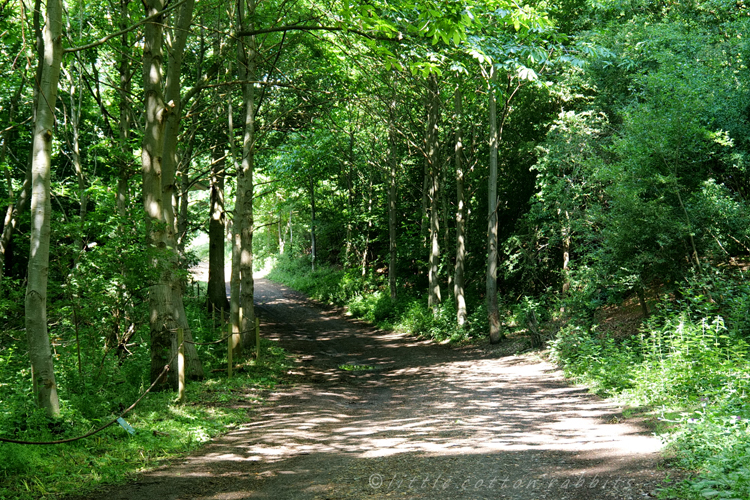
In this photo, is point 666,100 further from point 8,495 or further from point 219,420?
point 8,495

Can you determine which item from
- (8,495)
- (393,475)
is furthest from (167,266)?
→ (393,475)

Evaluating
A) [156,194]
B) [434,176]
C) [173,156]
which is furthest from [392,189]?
[156,194]

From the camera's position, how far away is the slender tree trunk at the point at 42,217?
5.79 meters

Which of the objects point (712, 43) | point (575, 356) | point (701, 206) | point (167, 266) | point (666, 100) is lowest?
point (575, 356)

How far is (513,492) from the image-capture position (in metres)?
4.62

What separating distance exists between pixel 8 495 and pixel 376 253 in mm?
26607

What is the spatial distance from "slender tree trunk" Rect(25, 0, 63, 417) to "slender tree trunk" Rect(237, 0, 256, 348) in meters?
6.44

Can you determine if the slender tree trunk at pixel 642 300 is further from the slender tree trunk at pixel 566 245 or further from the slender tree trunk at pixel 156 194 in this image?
the slender tree trunk at pixel 156 194

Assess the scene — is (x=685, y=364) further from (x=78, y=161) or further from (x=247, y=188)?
(x=78, y=161)

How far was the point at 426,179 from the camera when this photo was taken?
2230cm

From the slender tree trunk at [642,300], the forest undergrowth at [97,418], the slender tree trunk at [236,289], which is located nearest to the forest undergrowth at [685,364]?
the slender tree trunk at [642,300]

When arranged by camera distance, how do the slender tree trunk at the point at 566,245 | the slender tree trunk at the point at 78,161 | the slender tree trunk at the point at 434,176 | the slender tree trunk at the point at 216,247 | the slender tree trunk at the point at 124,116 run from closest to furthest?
the slender tree trunk at the point at 78,161 < the slender tree trunk at the point at 124,116 < the slender tree trunk at the point at 566,245 < the slender tree trunk at the point at 216,247 < the slender tree trunk at the point at 434,176

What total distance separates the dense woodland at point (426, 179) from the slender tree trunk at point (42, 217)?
0.08ft

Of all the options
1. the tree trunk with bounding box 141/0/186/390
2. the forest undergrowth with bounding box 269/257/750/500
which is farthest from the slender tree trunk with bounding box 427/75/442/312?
the tree trunk with bounding box 141/0/186/390
